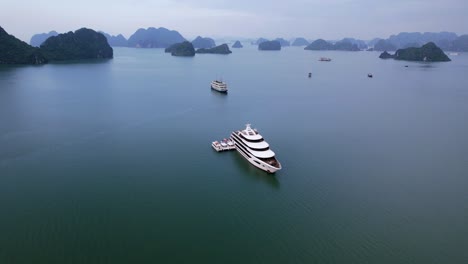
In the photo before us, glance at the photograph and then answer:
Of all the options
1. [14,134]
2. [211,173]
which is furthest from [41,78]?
[211,173]

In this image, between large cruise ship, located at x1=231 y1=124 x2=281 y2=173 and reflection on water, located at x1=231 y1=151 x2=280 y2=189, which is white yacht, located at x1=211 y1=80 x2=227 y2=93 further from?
reflection on water, located at x1=231 y1=151 x2=280 y2=189

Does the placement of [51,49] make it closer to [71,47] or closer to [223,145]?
[71,47]

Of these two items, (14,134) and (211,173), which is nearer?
(211,173)

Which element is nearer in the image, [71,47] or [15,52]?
[15,52]

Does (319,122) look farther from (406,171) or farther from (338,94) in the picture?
(338,94)

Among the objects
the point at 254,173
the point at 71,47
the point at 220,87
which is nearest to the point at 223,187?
the point at 254,173

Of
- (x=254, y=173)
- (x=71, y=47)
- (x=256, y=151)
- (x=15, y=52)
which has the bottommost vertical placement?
(x=254, y=173)
